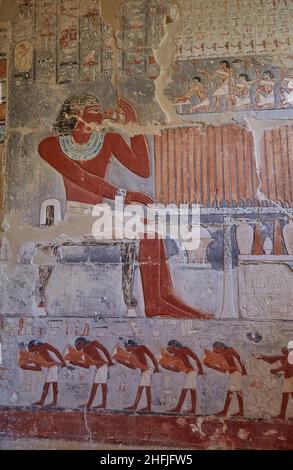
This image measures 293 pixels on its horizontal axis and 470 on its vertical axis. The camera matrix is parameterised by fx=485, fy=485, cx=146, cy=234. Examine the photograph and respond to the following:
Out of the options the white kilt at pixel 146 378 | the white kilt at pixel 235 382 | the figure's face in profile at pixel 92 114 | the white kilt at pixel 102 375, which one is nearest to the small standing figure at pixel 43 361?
the white kilt at pixel 102 375

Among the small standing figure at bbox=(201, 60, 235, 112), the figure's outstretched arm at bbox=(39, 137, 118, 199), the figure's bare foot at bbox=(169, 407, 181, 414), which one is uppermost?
the small standing figure at bbox=(201, 60, 235, 112)

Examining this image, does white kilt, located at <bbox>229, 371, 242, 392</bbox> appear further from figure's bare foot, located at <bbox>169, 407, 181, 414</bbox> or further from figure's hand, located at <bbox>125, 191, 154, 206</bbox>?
figure's hand, located at <bbox>125, 191, 154, 206</bbox>

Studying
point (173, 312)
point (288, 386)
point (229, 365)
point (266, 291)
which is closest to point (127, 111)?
point (173, 312)

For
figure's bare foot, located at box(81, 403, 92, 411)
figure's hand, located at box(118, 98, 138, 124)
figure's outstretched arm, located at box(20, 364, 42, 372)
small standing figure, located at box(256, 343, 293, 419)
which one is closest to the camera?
small standing figure, located at box(256, 343, 293, 419)

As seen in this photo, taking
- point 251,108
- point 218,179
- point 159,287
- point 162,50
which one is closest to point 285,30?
point 251,108

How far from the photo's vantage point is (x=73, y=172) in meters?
3.65

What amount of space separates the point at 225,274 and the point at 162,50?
5.67ft

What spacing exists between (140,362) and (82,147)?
163 cm

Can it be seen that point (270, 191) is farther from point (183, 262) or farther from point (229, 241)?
point (183, 262)

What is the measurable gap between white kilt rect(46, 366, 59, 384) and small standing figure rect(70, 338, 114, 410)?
0.13 metres

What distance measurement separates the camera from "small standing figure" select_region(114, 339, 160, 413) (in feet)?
10.9

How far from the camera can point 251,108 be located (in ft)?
11.4

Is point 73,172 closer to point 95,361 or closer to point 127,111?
point 127,111

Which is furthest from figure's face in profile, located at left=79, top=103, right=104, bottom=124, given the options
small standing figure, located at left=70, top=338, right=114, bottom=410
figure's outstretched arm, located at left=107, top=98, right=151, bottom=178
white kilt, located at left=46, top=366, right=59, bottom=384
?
white kilt, located at left=46, top=366, right=59, bottom=384
